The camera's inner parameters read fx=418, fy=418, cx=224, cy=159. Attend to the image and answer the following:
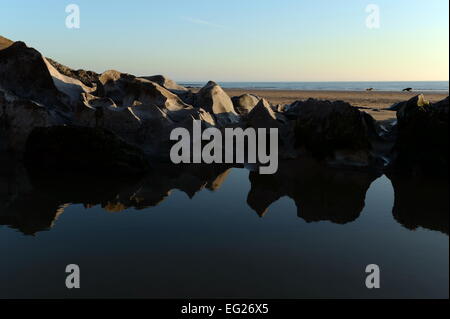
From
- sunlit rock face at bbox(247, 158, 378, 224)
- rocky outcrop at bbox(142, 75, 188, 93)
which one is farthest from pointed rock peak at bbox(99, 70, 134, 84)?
sunlit rock face at bbox(247, 158, 378, 224)

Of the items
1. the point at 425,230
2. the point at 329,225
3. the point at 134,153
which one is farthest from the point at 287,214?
the point at 134,153

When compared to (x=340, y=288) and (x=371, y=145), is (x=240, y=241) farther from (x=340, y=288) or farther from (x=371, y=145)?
(x=371, y=145)

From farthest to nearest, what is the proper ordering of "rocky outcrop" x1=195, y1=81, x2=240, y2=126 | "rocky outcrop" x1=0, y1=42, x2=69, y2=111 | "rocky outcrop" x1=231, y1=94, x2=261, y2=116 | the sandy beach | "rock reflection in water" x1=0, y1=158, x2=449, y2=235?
1. the sandy beach
2. "rocky outcrop" x1=231, y1=94, x2=261, y2=116
3. "rocky outcrop" x1=195, y1=81, x2=240, y2=126
4. "rocky outcrop" x1=0, y1=42, x2=69, y2=111
5. "rock reflection in water" x1=0, y1=158, x2=449, y2=235

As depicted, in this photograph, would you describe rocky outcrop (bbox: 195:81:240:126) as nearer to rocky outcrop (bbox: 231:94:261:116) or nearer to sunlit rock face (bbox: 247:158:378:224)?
rocky outcrop (bbox: 231:94:261:116)

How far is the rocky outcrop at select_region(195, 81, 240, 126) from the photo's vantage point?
678 inches

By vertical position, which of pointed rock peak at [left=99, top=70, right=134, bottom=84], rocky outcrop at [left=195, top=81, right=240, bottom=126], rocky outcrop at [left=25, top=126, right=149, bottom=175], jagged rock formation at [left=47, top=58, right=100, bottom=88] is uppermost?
jagged rock formation at [left=47, top=58, right=100, bottom=88]

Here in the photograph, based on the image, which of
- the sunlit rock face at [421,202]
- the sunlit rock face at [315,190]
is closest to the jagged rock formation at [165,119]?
the sunlit rock face at [421,202]

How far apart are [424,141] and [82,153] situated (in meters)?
9.51

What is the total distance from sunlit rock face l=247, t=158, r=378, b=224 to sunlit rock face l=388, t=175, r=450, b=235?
0.75m

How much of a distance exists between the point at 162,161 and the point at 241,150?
9.03ft

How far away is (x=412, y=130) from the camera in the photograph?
1182 cm
